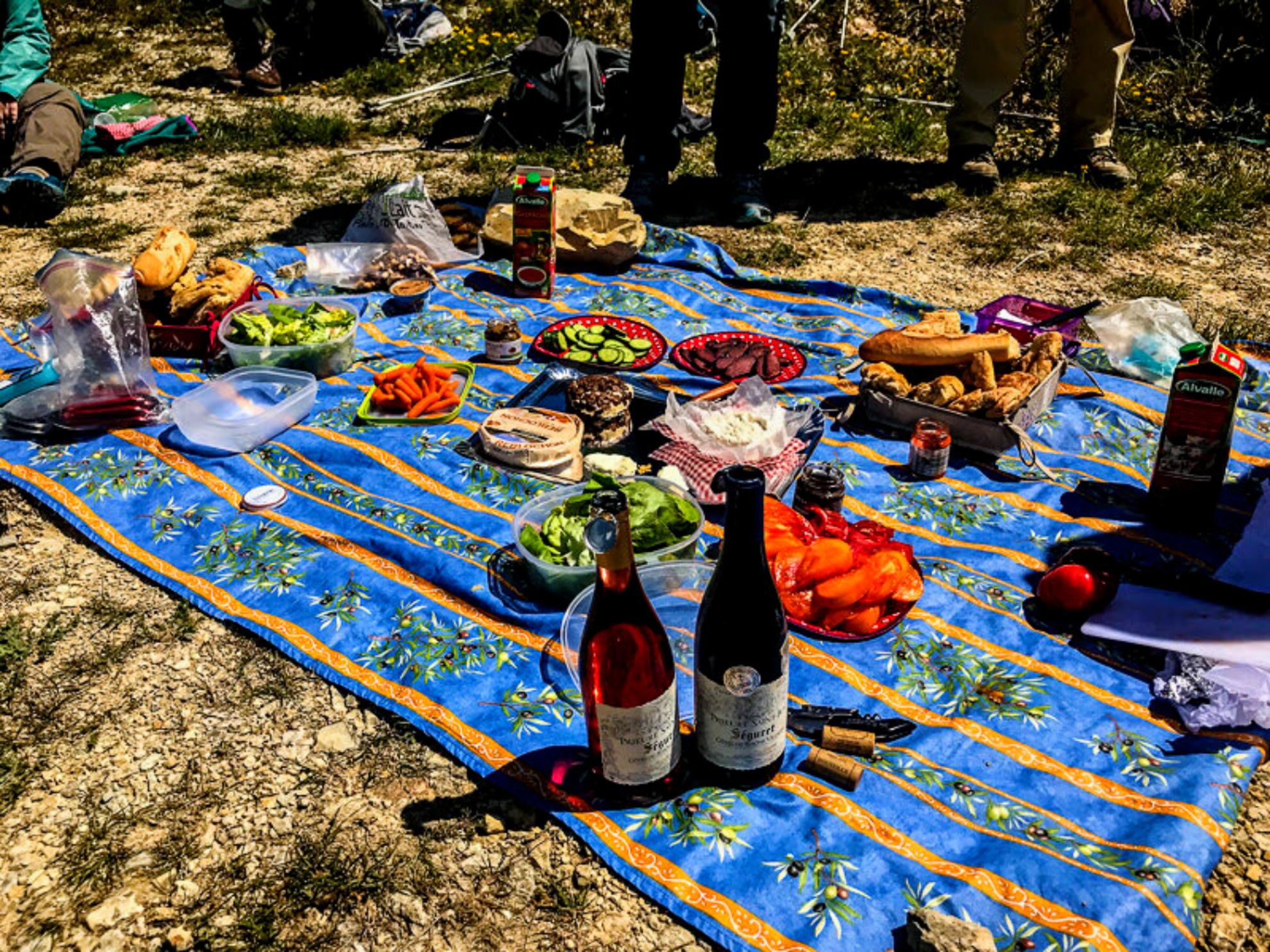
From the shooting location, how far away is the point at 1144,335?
482cm

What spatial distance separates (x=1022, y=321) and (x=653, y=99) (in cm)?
336

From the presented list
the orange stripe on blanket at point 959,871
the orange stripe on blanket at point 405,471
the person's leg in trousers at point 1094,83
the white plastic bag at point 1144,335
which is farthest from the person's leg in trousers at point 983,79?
the orange stripe on blanket at point 959,871

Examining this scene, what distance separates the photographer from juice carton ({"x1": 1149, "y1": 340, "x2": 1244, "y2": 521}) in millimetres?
3426

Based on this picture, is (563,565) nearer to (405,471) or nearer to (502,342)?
(405,471)

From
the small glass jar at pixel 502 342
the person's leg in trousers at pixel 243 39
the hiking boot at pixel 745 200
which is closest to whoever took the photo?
the small glass jar at pixel 502 342

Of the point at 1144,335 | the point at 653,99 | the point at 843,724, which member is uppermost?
the point at 653,99

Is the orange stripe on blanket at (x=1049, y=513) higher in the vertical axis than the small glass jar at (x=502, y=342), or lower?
lower

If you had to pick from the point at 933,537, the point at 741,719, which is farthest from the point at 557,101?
the point at 741,719

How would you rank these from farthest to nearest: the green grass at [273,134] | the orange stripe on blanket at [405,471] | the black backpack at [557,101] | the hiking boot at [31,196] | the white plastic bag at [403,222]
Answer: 1. the green grass at [273,134]
2. the black backpack at [557,101]
3. the hiking boot at [31,196]
4. the white plastic bag at [403,222]
5. the orange stripe on blanket at [405,471]

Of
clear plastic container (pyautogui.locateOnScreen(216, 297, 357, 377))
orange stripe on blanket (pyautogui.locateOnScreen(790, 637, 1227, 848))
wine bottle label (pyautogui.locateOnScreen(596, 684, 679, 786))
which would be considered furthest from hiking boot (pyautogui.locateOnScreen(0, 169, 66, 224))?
wine bottle label (pyautogui.locateOnScreen(596, 684, 679, 786))

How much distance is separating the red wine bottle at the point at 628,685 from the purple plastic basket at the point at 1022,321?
2881mm

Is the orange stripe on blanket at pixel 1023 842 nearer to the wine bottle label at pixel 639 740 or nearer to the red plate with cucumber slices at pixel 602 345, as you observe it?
the wine bottle label at pixel 639 740

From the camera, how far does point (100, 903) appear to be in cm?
258

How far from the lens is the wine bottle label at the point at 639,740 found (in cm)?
237
